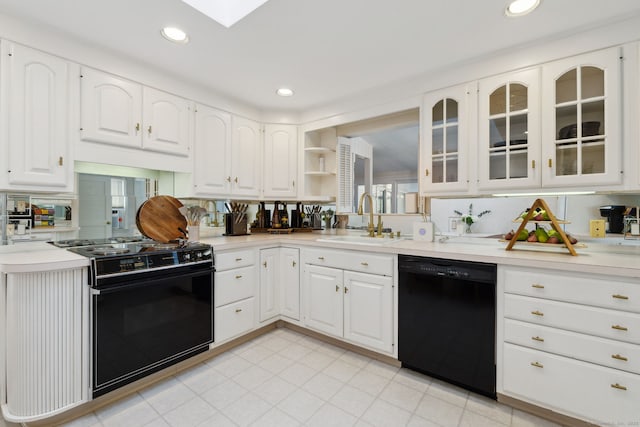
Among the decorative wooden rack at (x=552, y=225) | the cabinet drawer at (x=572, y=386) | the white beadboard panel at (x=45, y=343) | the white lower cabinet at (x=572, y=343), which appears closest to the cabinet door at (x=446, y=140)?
the decorative wooden rack at (x=552, y=225)

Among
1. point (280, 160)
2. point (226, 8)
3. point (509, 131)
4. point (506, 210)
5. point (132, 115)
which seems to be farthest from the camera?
point (280, 160)

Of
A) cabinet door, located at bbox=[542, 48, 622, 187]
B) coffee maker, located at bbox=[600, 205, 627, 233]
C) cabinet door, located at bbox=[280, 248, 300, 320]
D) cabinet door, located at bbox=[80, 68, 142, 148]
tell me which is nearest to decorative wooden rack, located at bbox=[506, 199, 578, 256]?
cabinet door, located at bbox=[542, 48, 622, 187]

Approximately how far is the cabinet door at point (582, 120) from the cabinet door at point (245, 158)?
2.44 meters

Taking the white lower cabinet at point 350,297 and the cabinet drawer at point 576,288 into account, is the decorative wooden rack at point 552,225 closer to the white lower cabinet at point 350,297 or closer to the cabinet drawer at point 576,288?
the cabinet drawer at point 576,288

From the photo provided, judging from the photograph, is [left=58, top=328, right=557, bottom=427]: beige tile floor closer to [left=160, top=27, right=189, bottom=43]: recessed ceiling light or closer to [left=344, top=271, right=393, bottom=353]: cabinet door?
[left=344, top=271, right=393, bottom=353]: cabinet door

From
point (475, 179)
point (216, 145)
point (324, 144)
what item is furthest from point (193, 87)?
point (475, 179)

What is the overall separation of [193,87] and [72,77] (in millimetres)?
844

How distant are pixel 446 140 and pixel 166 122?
88.3 inches

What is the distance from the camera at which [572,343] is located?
1484mm

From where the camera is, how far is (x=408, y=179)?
2.74m

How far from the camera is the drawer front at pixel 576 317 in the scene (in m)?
1.37

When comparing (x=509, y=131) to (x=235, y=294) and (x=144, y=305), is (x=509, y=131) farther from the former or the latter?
(x=144, y=305)

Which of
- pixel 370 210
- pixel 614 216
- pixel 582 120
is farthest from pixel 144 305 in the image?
pixel 614 216

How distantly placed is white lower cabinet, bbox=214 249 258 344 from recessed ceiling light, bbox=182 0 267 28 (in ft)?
5.27
